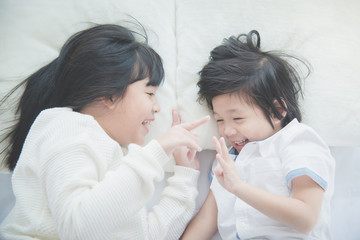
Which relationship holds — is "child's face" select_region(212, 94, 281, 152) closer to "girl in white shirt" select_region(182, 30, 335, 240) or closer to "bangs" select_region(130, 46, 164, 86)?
"girl in white shirt" select_region(182, 30, 335, 240)

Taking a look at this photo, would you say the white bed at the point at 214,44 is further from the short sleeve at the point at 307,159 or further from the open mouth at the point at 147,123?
the short sleeve at the point at 307,159

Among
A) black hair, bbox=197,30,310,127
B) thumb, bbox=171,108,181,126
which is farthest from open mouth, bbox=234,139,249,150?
thumb, bbox=171,108,181,126

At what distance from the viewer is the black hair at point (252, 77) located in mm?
909

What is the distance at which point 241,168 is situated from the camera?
929mm

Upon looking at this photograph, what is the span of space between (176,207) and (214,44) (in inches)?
24.2

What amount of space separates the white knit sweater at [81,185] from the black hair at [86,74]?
98 mm

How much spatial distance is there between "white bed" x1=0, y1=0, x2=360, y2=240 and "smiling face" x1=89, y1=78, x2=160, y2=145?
10 centimetres

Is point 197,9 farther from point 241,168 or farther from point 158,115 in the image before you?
point 241,168

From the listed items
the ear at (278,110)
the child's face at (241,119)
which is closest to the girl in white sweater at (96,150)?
the child's face at (241,119)

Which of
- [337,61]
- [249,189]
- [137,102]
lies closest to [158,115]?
[137,102]

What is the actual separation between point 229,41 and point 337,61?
16.2 inches

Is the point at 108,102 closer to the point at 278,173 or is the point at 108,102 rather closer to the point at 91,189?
the point at 91,189

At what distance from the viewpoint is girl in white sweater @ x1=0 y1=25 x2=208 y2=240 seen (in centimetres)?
70

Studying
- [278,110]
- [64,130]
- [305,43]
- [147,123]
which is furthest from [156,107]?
[305,43]
